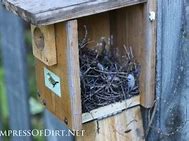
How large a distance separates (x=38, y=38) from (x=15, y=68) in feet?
1.71

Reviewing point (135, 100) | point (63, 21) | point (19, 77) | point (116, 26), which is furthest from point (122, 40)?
point (19, 77)

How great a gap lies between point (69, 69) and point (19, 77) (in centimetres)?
65

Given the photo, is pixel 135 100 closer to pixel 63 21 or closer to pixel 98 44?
pixel 98 44

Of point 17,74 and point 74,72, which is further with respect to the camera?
point 17,74

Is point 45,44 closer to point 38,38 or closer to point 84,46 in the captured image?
point 38,38

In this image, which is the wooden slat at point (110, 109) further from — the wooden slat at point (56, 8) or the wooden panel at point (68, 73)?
the wooden slat at point (56, 8)

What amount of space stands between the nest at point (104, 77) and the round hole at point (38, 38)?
0.40ft

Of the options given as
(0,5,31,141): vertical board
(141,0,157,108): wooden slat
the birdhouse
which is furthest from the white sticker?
(0,5,31,141): vertical board

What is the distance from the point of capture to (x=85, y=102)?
1.70m

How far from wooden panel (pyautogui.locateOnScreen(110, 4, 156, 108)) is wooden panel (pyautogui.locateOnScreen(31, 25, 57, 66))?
0.78ft

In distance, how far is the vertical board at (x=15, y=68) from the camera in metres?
2.14

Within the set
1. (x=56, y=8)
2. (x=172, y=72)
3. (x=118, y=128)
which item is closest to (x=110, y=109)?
(x=118, y=128)

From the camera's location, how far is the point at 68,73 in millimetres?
1597

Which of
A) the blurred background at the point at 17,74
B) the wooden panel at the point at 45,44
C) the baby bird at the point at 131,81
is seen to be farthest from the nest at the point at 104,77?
the blurred background at the point at 17,74
